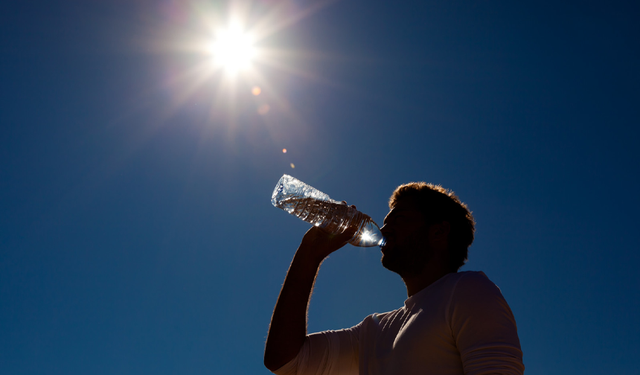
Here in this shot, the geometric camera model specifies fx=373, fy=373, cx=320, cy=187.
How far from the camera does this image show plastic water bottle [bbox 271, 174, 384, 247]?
10.1 ft

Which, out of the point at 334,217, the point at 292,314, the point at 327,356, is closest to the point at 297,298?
the point at 292,314

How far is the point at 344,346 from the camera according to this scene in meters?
2.71

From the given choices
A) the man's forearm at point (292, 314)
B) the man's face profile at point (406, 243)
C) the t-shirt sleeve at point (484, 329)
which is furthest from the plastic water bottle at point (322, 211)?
the t-shirt sleeve at point (484, 329)

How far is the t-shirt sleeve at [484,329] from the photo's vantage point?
1.61m

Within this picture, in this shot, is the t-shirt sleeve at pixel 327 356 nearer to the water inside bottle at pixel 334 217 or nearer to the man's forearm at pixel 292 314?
the man's forearm at pixel 292 314

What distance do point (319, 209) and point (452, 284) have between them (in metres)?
1.42

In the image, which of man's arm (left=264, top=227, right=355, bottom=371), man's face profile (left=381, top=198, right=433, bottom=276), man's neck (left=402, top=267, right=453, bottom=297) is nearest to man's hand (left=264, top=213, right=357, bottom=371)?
man's arm (left=264, top=227, right=355, bottom=371)

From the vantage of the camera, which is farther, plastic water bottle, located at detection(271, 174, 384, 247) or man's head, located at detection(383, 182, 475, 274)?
plastic water bottle, located at detection(271, 174, 384, 247)

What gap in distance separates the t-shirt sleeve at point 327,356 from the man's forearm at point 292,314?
6 centimetres

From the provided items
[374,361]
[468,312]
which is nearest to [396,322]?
[374,361]

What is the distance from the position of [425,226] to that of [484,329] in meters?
1.16

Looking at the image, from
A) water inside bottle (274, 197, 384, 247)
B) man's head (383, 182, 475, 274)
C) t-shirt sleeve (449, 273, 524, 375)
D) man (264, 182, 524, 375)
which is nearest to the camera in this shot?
A: t-shirt sleeve (449, 273, 524, 375)

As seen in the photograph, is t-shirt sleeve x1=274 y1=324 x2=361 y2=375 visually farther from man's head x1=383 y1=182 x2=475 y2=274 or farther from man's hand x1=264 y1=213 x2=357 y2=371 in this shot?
man's head x1=383 y1=182 x2=475 y2=274

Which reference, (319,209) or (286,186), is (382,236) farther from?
(286,186)
